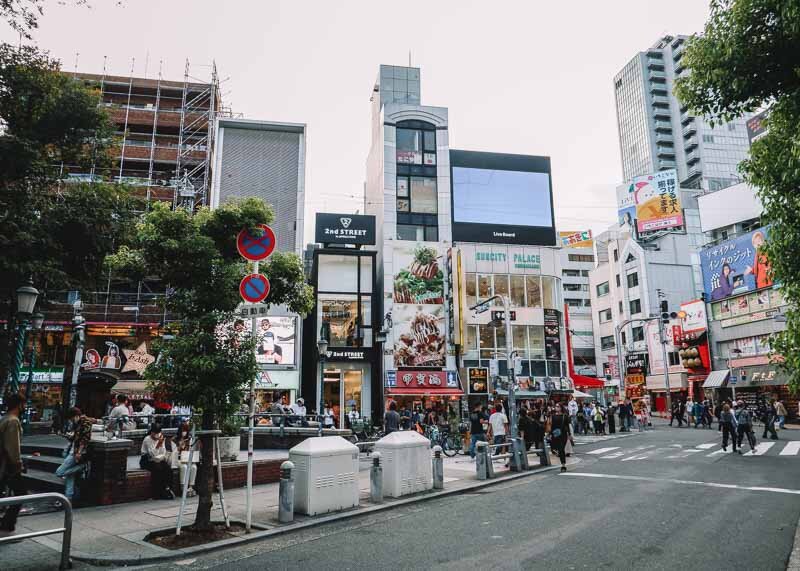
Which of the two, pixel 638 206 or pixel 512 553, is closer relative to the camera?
pixel 512 553

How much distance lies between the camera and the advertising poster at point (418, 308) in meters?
36.4

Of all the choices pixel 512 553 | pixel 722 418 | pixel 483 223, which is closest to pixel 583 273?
pixel 483 223

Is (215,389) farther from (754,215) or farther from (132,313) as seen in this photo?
(754,215)

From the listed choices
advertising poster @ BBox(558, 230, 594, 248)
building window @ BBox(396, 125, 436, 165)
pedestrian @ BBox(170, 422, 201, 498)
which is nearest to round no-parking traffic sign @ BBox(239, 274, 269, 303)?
pedestrian @ BBox(170, 422, 201, 498)

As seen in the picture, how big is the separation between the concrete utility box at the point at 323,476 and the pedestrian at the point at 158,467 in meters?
3.43

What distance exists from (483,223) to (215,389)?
3467 centimetres

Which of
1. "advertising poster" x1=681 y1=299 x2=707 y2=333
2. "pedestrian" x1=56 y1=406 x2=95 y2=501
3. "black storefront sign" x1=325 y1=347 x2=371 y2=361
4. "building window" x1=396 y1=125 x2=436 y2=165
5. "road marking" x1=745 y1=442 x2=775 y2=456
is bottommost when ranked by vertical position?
"road marking" x1=745 y1=442 x2=775 y2=456

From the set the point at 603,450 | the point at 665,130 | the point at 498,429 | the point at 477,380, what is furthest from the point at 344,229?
the point at 665,130

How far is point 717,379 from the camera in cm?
4450

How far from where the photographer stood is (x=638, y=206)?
62.4m

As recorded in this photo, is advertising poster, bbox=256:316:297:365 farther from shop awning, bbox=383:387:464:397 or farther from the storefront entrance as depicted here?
shop awning, bbox=383:387:464:397

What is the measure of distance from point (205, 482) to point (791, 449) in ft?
71.5

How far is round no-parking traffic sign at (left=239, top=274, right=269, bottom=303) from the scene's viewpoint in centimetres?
881

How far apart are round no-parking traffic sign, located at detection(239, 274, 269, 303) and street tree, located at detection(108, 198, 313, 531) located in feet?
1.46
